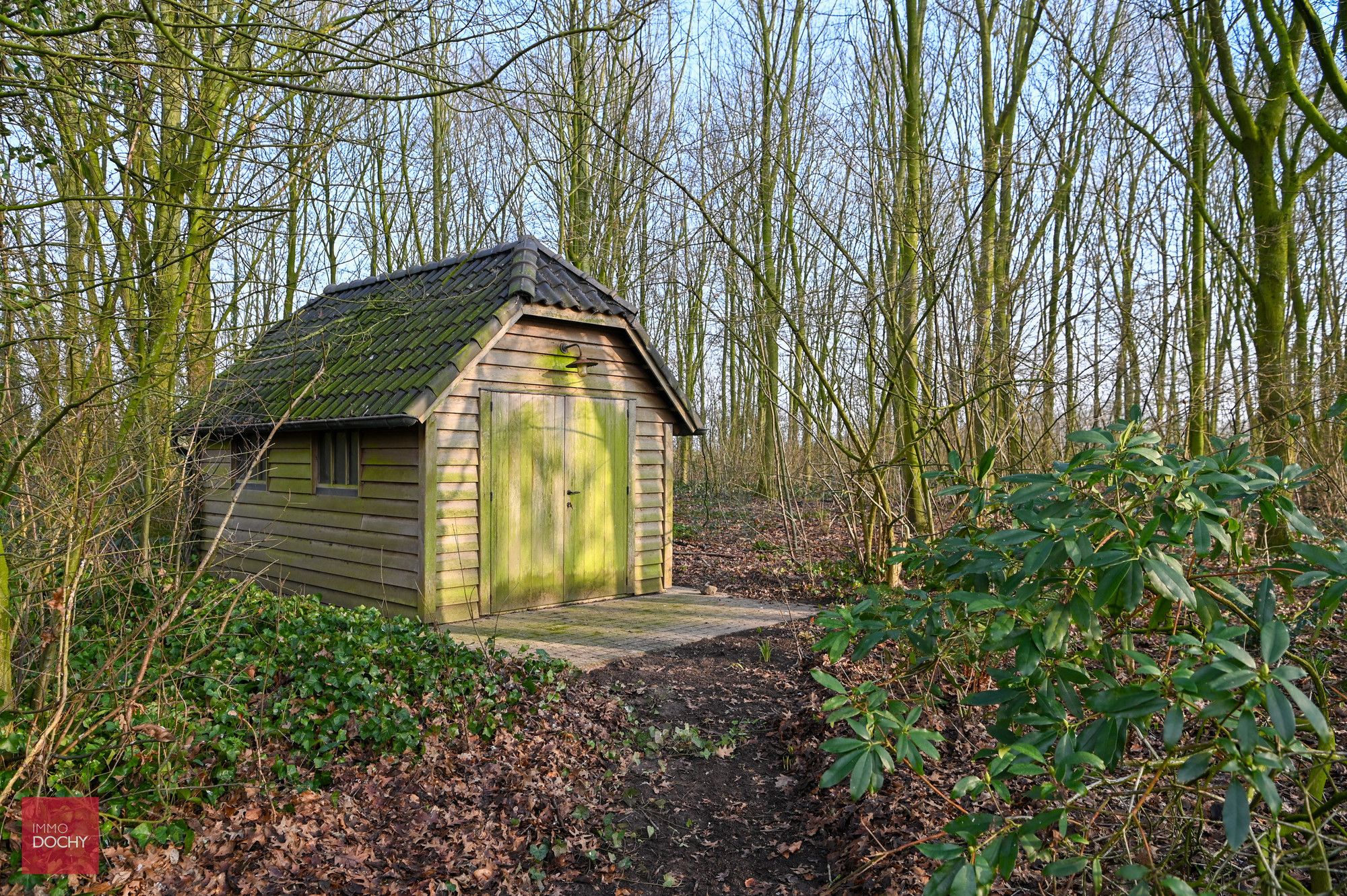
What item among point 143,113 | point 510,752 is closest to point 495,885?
point 510,752

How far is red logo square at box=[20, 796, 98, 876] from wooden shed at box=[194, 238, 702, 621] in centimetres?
411

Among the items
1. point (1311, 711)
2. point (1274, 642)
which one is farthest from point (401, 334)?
point (1311, 711)

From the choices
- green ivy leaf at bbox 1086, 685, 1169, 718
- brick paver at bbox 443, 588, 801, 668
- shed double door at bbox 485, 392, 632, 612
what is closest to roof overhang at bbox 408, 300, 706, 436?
shed double door at bbox 485, 392, 632, 612

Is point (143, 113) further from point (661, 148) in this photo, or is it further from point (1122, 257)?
point (661, 148)

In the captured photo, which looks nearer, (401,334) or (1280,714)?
(1280,714)

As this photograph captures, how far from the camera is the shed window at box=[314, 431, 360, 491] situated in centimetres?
941

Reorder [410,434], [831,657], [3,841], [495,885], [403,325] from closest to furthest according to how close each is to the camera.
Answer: [831,657] → [3,841] → [495,885] → [410,434] → [403,325]

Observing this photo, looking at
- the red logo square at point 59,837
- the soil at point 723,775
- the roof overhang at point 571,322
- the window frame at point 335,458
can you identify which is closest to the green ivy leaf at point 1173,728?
the soil at point 723,775

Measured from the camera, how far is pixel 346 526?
9438 mm

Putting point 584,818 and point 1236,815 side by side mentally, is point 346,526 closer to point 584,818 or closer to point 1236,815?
point 584,818

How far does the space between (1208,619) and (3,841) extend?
4.97 metres

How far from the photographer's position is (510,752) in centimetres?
541

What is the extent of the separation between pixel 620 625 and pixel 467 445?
2.48 m

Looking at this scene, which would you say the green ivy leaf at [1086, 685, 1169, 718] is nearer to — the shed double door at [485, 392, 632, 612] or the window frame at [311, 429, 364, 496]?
the shed double door at [485, 392, 632, 612]
